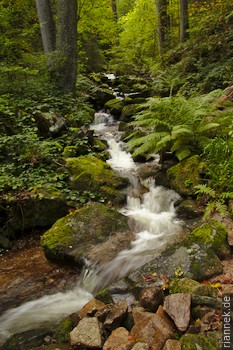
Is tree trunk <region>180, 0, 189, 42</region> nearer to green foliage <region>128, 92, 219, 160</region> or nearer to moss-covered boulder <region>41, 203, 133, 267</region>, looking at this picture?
green foliage <region>128, 92, 219, 160</region>

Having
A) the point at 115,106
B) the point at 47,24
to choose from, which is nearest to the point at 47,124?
the point at 47,24

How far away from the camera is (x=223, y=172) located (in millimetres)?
4758

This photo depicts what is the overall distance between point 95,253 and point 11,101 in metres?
4.98

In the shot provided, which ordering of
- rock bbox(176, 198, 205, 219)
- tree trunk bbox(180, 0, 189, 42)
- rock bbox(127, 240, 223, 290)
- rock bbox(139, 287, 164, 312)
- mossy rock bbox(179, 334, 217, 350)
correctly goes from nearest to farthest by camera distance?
mossy rock bbox(179, 334, 217, 350) < rock bbox(139, 287, 164, 312) < rock bbox(127, 240, 223, 290) < rock bbox(176, 198, 205, 219) < tree trunk bbox(180, 0, 189, 42)

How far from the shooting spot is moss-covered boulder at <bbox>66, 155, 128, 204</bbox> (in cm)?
612

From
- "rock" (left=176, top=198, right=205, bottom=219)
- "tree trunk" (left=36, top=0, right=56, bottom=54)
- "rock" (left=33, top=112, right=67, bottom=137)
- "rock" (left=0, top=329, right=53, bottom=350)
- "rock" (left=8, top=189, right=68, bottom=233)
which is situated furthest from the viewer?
"tree trunk" (left=36, top=0, right=56, bottom=54)

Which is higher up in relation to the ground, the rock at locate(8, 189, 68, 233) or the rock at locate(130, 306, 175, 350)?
the rock at locate(8, 189, 68, 233)

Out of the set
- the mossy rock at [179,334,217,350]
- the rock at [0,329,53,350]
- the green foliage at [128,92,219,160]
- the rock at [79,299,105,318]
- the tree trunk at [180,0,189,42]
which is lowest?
the rock at [0,329,53,350]

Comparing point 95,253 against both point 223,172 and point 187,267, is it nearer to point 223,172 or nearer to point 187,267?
point 187,267

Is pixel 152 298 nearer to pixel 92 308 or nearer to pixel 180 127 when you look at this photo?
pixel 92 308

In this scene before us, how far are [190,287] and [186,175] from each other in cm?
330

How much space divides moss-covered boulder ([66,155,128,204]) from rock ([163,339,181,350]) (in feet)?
12.3

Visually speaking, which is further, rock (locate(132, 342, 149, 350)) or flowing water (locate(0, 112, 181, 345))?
flowing water (locate(0, 112, 181, 345))

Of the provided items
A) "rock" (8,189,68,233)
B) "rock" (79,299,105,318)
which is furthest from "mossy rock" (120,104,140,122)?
"rock" (79,299,105,318)
